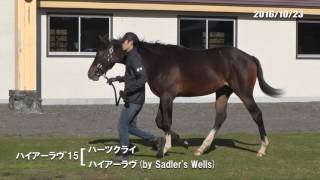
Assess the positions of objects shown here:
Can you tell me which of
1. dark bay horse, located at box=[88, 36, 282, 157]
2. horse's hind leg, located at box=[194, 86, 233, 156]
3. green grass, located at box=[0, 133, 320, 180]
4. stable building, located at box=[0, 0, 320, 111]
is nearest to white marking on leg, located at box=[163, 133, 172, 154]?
dark bay horse, located at box=[88, 36, 282, 157]

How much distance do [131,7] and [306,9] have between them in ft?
20.0

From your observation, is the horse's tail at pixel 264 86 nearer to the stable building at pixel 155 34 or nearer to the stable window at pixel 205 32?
the stable building at pixel 155 34

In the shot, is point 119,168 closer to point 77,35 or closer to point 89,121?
point 89,121

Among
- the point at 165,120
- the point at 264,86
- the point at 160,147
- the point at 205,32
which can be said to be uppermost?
the point at 205,32

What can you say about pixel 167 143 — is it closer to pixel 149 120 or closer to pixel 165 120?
pixel 165 120

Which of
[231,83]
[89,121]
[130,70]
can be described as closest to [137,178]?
[130,70]

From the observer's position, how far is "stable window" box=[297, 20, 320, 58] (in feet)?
77.3

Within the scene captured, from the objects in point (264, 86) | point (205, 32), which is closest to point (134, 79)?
point (264, 86)

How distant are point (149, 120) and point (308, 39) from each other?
8.94 meters

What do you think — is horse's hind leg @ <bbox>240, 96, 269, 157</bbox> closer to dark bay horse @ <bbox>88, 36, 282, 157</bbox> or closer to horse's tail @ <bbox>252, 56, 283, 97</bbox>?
dark bay horse @ <bbox>88, 36, 282, 157</bbox>

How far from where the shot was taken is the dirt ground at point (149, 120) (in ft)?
48.7

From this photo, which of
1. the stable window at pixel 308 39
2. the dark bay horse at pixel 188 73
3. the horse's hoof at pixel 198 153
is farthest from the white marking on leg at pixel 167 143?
the stable window at pixel 308 39

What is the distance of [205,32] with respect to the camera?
22.6m

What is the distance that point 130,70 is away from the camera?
1015 cm
